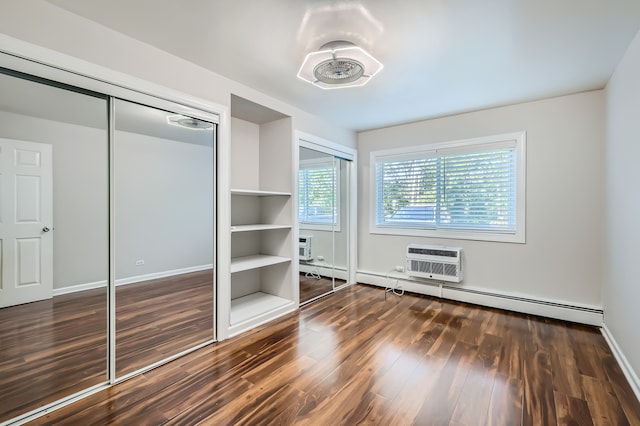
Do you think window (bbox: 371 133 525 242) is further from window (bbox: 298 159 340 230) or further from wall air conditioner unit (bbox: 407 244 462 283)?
window (bbox: 298 159 340 230)

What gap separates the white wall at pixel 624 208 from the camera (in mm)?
2123

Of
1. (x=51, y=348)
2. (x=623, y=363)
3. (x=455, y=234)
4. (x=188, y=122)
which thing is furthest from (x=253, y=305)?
(x=623, y=363)

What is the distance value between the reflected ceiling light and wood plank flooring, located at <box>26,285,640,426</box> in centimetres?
201

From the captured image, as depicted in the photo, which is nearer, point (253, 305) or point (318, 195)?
point (253, 305)

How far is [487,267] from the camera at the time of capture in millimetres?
3795

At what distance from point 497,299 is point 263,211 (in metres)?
3.19

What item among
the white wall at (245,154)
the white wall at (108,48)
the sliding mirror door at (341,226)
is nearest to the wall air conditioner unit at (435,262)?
the sliding mirror door at (341,226)

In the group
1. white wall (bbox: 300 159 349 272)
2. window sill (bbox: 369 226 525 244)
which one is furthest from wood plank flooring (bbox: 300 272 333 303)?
window sill (bbox: 369 226 525 244)

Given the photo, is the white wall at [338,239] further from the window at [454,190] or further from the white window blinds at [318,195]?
the window at [454,190]

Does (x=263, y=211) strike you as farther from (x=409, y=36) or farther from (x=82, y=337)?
(x=409, y=36)

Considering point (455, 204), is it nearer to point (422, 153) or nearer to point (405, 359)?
point (422, 153)

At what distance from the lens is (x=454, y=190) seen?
158 inches

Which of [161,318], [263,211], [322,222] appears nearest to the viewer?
[161,318]

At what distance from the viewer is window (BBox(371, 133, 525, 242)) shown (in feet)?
11.9
